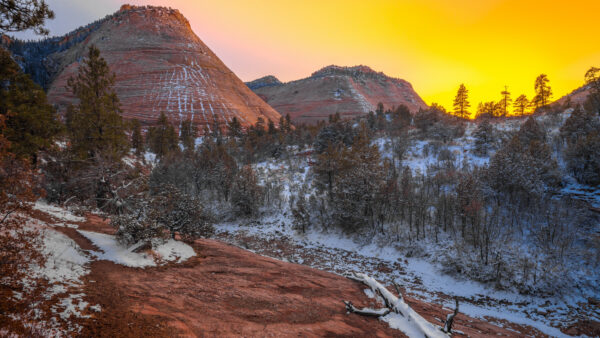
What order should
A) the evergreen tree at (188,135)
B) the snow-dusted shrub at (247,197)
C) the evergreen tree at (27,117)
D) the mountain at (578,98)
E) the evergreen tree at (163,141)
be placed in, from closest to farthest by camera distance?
1. the evergreen tree at (27,117)
2. the snow-dusted shrub at (247,197)
3. the mountain at (578,98)
4. the evergreen tree at (163,141)
5. the evergreen tree at (188,135)

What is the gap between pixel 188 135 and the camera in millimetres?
52656

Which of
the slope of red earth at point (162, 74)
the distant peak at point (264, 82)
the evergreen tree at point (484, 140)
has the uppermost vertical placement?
the distant peak at point (264, 82)

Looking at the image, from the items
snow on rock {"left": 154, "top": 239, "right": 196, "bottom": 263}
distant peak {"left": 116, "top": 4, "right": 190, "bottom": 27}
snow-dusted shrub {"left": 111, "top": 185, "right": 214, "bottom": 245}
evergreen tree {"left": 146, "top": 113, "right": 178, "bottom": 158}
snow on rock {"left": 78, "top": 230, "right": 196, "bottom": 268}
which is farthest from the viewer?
distant peak {"left": 116, "top": 4, "right": 190, "bottom": 27}

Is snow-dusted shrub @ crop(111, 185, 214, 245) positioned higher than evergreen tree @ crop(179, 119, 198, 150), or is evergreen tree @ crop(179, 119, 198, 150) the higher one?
evergreen tree @ crop(179, 119, 198, 150)

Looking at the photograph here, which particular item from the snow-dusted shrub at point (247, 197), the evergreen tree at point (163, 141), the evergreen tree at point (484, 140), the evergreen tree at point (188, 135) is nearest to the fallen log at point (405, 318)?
the snow-dusted shrub at point (247, 197)

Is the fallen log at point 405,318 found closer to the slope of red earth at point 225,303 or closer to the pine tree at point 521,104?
the slope of red earth at point 225,303

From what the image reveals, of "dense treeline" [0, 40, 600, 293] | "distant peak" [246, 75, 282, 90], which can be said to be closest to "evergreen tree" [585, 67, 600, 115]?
"dense treeline" [0, 40, 600, 293]

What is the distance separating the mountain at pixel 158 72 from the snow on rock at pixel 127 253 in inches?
2391

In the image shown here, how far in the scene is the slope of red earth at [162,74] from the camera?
225 feet

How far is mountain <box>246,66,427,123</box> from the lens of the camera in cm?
10531

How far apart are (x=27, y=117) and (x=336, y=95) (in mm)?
106010

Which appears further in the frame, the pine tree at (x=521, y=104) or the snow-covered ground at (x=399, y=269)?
the pine tree at (x=521, y=104)

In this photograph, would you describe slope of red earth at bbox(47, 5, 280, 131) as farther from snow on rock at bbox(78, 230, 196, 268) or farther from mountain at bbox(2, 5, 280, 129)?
snow on rock at bbox(78, 230, 196, 268)

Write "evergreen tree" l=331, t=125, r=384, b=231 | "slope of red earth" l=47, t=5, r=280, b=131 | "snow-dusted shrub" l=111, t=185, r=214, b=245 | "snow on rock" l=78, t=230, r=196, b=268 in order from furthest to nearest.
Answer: "slope of red earth" l=47, t=5, r=280, b=131
"evergreen tree" l=331, t=125, r=384, b=231
"snow-dusted shrub" l=111, t=185, r=214, b=245
"snow on rock" l=78, t=230, r=196, b=268
